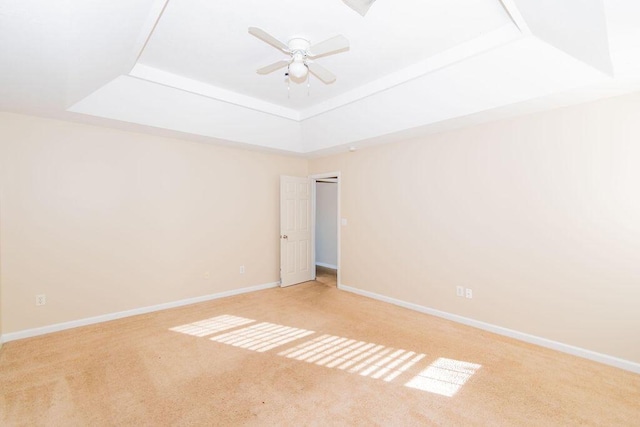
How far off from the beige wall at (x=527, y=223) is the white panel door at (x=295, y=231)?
156 centimetres

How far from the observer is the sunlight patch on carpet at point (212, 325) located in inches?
133

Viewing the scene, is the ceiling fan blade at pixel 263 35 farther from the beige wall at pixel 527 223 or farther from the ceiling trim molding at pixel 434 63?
the beige wall at pixel 527 223

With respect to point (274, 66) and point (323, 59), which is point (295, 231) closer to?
point (323, 59)

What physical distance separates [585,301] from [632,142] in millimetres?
1496

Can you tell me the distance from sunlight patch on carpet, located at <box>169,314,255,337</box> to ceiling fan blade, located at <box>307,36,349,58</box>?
10.1 ft

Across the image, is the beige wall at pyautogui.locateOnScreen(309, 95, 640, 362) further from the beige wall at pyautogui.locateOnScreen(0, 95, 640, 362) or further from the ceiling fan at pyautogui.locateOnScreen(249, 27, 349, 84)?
the ceiling fan at pyautogui.locateOnScreen(249, 27, 349, 84)

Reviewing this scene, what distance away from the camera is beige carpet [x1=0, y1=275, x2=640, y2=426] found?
204 centimetres

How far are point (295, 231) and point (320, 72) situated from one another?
3.24 m

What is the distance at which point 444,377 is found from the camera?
2.48 meters

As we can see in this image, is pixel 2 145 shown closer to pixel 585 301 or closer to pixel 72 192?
pixel 72 192

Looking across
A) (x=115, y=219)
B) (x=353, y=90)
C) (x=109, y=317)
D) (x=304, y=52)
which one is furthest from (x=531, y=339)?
(x=115, y=219)

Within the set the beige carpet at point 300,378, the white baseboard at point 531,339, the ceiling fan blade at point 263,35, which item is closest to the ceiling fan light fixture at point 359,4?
the ceiling fan blade at point 263,35

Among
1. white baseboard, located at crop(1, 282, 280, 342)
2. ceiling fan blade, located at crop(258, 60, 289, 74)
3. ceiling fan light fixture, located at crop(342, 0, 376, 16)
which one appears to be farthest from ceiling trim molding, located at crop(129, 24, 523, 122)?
white baseboard, located at crop(1, 282, 280, 342)

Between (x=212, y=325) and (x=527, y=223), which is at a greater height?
(x=527, y=223)
